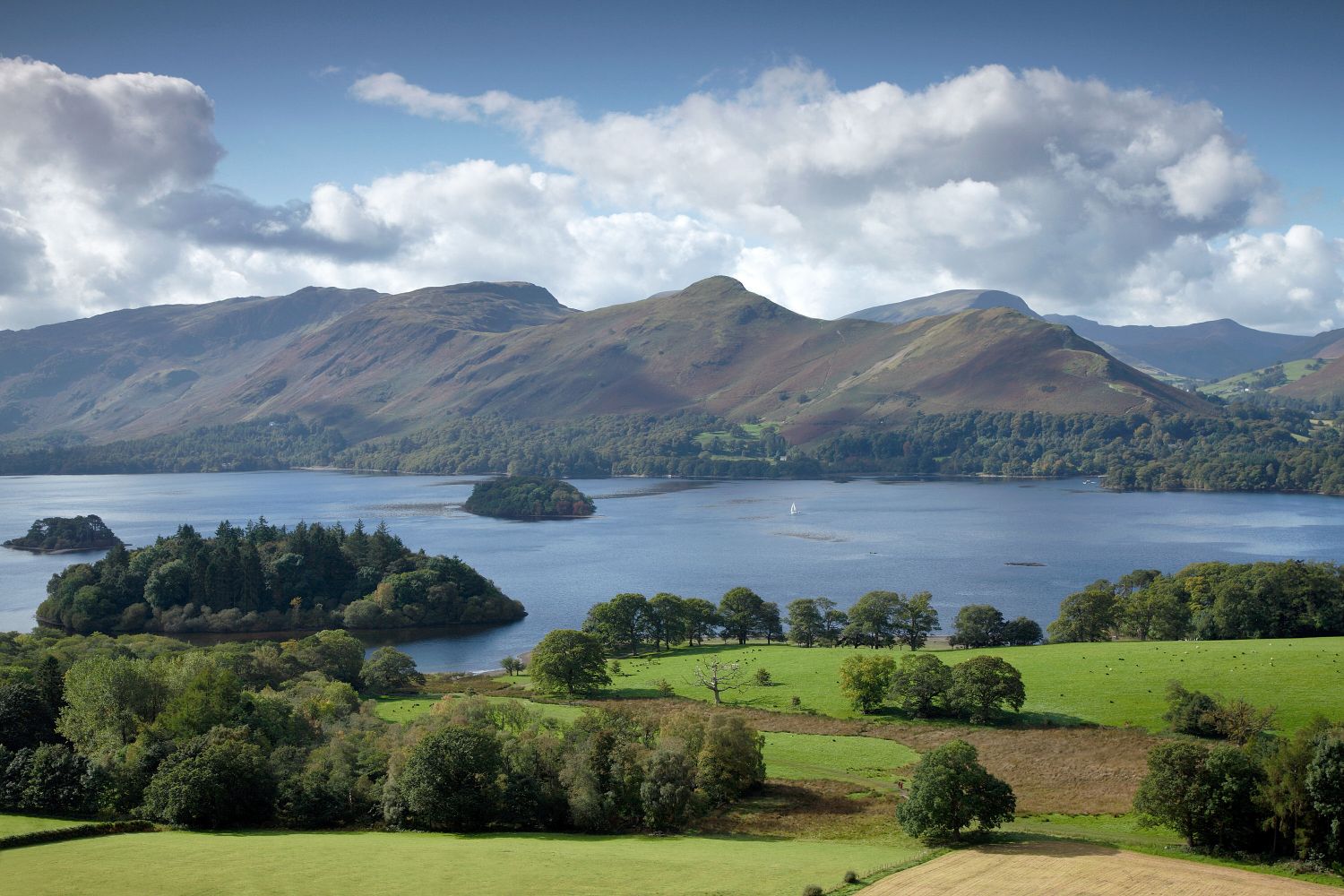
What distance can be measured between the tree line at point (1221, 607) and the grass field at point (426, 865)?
158ft

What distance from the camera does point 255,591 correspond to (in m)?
112

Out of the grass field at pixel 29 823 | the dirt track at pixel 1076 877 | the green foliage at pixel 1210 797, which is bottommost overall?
the grass field at pixel 29 823

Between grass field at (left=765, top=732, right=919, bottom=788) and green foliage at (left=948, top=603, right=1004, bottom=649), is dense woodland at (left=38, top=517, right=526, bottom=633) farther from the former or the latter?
grass field at (left=765, top=732, right=919, bottom=788)

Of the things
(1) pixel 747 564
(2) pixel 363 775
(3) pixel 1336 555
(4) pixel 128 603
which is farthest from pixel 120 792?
(3) pixel 1336 555

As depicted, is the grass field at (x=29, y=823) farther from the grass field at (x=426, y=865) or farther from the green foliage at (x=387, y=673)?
the green foliage at (x=387, y=673)

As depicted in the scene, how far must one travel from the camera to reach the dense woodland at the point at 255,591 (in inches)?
4262

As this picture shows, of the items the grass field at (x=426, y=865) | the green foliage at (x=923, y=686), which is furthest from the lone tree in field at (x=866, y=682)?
the grass field at (x=426, y=865)

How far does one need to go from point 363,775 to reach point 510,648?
2066 inches

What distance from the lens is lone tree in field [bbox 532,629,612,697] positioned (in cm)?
6962

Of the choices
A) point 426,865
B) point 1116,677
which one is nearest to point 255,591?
point 426,865

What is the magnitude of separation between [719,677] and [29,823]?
41.9m

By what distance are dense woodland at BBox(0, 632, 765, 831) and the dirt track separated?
11877mm

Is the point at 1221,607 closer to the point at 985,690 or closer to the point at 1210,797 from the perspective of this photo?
the point at 985,690

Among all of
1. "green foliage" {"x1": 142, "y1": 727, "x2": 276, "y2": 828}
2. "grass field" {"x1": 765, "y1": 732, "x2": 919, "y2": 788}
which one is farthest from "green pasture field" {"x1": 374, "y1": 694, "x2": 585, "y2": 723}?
"green foliage" {"x1": 142, "y1": 727, "x2": 276, "y2": 828}
